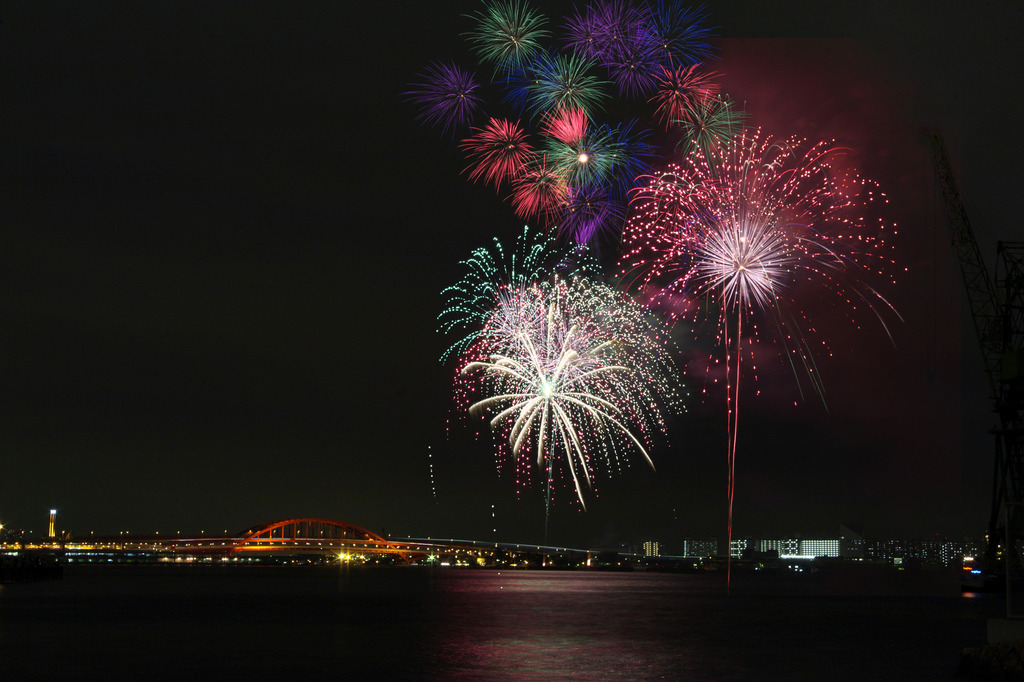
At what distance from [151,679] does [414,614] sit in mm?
37581

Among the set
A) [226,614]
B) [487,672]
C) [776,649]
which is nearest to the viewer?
[487,672]

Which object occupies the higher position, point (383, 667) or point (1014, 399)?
point (1014, 399)

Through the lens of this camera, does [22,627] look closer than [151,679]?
No

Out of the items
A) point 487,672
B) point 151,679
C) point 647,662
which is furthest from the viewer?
point 647,662

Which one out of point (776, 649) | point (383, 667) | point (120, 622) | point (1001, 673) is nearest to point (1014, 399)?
point (776, 649)

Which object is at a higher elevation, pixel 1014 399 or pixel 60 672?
pixel 1014 399

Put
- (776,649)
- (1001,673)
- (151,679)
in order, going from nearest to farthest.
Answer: (1001,673) → (151,679) → (776,649)

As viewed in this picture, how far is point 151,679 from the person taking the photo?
32188mm

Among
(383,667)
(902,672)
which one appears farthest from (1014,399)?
(383,667)

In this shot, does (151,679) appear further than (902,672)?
No

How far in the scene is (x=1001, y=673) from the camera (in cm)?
2859

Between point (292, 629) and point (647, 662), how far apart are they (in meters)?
21.7

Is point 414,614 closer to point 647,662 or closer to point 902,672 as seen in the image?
point 647,662

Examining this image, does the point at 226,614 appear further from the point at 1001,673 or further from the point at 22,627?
the point at 1001,673
